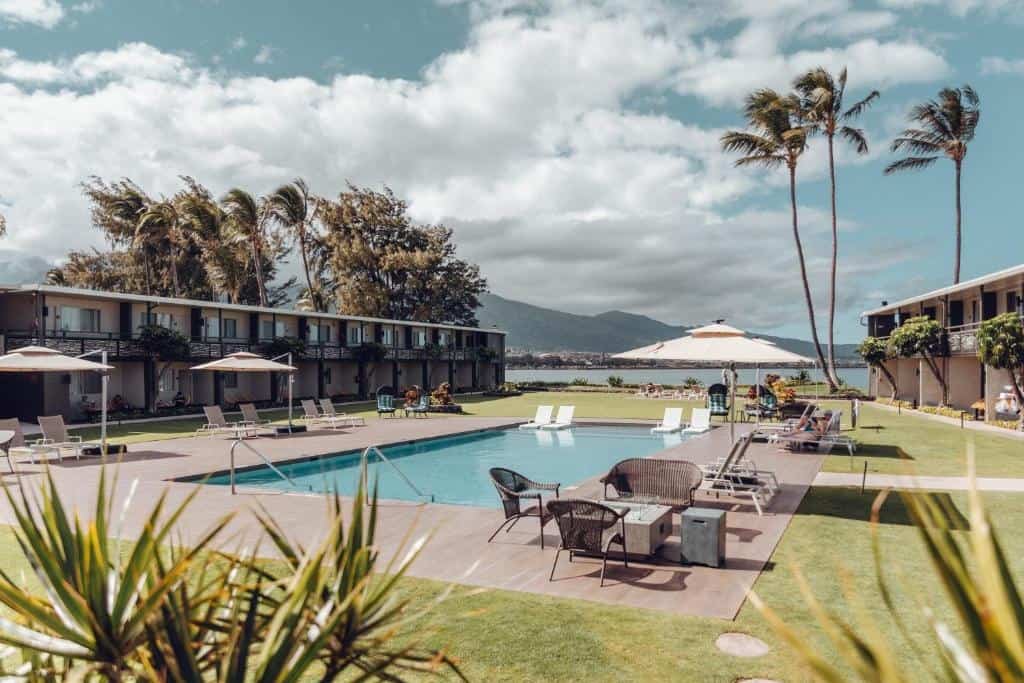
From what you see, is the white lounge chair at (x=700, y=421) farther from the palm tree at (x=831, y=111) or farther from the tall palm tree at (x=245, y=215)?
the tall palm tree at (x=245, y=215)

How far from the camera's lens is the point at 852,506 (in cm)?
974

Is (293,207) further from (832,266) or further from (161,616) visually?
(161,616)

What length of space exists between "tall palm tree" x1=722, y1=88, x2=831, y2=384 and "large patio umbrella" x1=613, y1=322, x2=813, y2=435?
3062cm

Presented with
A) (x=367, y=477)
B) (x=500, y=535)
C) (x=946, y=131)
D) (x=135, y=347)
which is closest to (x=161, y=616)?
(x=500, y=535)

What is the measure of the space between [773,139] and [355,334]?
89.5 feet

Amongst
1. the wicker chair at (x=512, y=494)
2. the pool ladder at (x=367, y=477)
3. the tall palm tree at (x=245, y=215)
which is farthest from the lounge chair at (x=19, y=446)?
the tall palm tree at (x=245, y=215)

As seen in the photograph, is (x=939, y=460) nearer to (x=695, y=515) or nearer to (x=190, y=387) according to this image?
(x=695, y=515)

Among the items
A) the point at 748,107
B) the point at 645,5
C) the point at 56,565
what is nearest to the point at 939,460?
the point at 645,5

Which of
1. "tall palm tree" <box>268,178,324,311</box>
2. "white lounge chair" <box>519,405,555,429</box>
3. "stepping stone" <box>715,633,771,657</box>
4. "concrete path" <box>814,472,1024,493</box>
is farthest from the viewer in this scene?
"tall palm tree" <box>268,178,324,311</box>

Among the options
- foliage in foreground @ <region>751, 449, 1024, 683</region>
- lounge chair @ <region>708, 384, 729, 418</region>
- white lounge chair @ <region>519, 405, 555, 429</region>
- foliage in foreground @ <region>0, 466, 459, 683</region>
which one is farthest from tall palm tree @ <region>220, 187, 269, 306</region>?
foliage in foreground @ <region>751, 449, 1024, 683</region>

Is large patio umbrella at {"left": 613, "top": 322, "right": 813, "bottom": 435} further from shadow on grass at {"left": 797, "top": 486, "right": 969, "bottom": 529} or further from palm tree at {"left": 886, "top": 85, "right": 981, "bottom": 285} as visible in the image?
palm tree at {"left": 886, "top": 85, "right": 981, "bottom": 285}

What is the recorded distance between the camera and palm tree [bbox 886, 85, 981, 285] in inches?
1457

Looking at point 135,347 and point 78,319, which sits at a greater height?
point 78,319

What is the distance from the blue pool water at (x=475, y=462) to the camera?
13.5 metres
